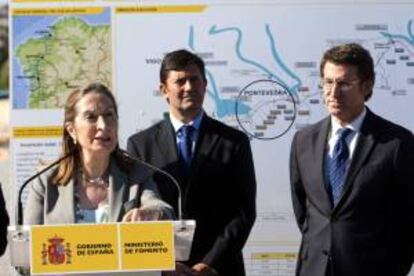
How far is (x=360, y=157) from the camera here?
9.73 feet

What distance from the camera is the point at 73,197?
2662mm

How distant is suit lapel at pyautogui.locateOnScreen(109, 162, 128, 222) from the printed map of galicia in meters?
1.07

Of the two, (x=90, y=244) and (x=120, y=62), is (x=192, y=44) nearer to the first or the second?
(x=120, y=62)

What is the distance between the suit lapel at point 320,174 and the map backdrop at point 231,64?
0.61 m

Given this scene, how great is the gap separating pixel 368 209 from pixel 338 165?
200 millimetres

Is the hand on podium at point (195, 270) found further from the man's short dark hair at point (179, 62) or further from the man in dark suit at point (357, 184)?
the man's short dark hair at point (179, 62)

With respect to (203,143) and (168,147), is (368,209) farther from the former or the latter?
(168,147)

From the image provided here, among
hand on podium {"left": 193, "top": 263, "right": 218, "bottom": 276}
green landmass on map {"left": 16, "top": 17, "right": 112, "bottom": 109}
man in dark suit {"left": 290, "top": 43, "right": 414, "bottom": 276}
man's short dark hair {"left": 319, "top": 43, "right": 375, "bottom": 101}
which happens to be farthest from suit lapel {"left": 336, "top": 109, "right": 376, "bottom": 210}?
green landmass on map {"left": 16, "top": 17, "right": 112, "bottom": 109}

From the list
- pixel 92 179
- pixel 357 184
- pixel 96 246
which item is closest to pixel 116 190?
pixel 92 179

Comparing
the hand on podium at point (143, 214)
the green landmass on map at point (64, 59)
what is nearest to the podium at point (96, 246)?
the hand on podium at point (143, 214)

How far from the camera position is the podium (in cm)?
234

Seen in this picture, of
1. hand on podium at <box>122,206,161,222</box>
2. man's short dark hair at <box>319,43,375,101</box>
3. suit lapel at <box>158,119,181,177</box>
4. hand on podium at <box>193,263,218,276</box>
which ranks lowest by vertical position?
hand on podium at <box>193,263,218,276</box>

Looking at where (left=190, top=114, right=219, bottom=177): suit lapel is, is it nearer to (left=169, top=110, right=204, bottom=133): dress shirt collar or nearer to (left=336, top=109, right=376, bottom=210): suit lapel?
(left=169, top=110, right=204, bottom=133): dress shirt collar

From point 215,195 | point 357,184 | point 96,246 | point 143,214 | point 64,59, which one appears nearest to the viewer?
point 96,246
